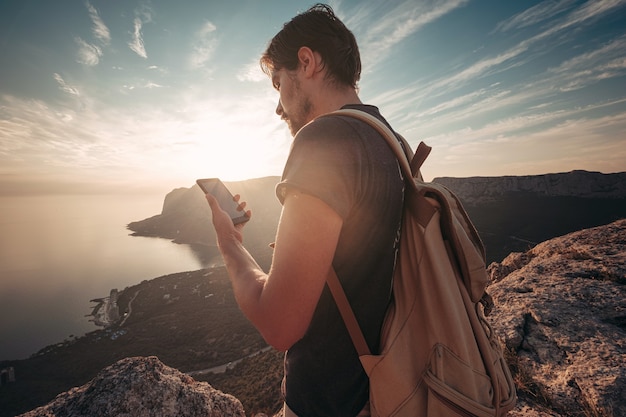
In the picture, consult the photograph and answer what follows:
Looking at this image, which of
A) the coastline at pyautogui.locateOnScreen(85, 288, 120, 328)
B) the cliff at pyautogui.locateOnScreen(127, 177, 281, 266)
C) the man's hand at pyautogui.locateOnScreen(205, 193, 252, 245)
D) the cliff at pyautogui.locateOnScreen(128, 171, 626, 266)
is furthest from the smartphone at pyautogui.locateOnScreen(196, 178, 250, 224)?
the cliff at pyautogui.locateOnScreen(127, 177, 281, 266)

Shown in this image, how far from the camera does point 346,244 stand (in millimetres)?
1090

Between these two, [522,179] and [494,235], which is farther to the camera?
[522,179]

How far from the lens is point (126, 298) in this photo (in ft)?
218

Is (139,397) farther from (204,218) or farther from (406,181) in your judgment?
(204,218)

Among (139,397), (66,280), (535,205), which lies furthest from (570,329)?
(66,280)

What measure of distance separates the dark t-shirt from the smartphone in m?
0.89

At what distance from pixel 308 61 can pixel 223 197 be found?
1.11 metres

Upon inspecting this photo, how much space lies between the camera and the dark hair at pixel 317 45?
154 cm

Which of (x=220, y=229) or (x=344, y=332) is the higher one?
(x=220, y=229)

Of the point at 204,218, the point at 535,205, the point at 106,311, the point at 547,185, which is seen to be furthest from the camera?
the point at 204,218

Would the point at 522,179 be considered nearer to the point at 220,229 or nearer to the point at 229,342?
the point at 229,342

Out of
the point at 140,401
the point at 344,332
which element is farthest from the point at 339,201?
the point at 140,401

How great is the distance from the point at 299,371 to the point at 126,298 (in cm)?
8448

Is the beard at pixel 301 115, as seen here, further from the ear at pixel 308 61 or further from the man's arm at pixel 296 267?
the man's arm at pixel 296 267
